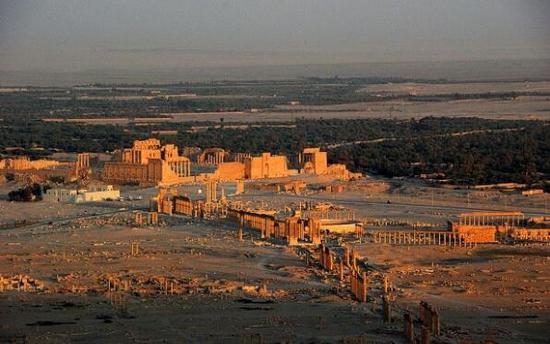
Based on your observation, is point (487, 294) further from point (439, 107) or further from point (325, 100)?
point (325, 100)

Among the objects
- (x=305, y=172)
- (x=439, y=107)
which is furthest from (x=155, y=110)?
(x=305, y=172)

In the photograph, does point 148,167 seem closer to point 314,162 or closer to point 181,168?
point 181,168

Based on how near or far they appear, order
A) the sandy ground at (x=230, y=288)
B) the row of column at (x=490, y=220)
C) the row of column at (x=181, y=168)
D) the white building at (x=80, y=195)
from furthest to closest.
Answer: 1. the row of column at (x=181, y=168)
2. the white building at (x=80, y=195)
3. the row of column at (x=490, y=220)
4. the sandy ground at (x=230, y=288)

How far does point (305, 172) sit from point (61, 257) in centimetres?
1806

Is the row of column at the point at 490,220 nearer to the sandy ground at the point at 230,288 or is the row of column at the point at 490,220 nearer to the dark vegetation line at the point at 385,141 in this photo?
the sandy ground at the point at 230,288

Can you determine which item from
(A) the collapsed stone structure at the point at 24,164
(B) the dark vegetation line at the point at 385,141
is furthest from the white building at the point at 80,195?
(B) the dark vegetation line at the point at 385,141

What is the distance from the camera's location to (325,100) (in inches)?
4673

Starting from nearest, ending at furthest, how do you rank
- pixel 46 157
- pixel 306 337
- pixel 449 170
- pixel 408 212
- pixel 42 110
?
pixel 306 337 → pixel 408 212 → pixel 449 170 → pixel 46 157 → pixel 42 110

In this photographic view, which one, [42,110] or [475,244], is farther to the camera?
[42,110]

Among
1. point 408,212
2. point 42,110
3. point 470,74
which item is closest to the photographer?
point 408,212

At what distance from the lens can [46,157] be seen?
4822 centimetres

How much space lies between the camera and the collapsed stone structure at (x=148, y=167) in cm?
3788

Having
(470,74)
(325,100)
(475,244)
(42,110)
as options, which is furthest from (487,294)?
(470,74)

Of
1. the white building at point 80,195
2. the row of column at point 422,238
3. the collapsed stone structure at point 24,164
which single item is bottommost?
the collapsed stone structure at point 24,164
